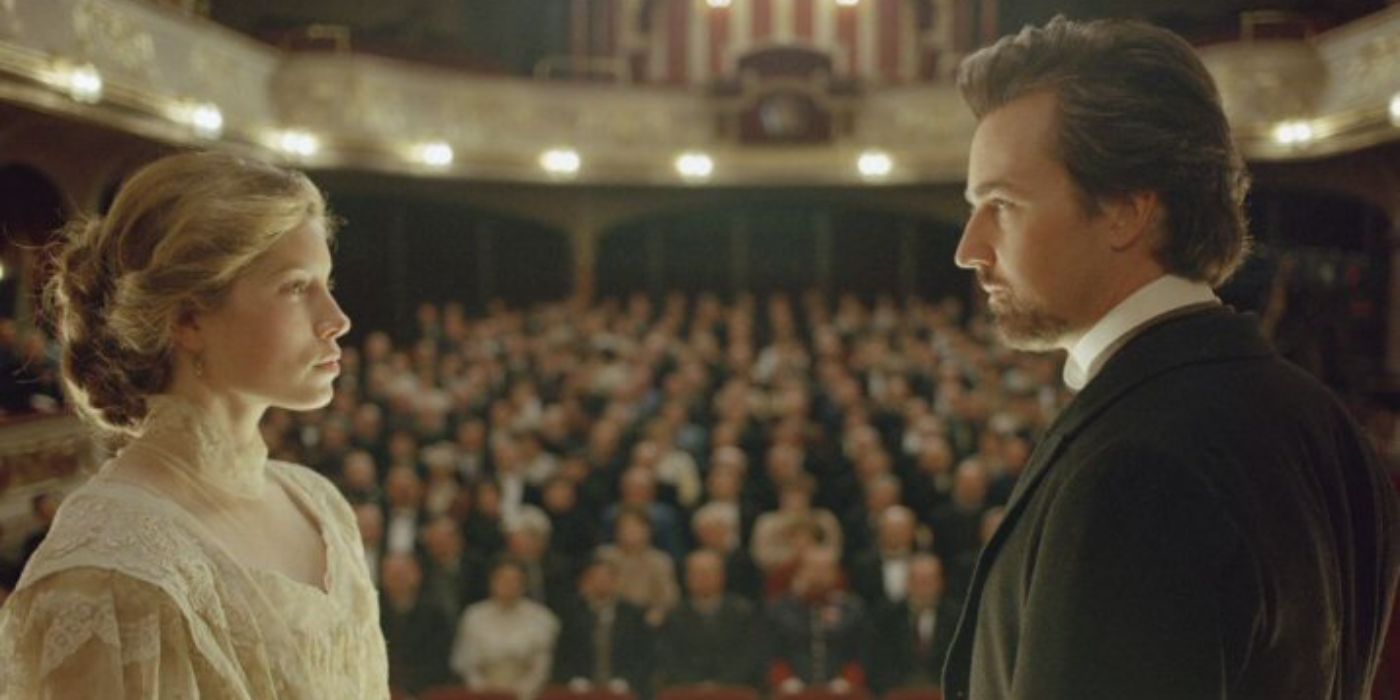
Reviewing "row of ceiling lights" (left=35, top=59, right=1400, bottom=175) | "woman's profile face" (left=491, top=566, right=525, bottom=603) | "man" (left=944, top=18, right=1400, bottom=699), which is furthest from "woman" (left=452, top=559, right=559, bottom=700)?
"row of ceiling lights" (left=35, top=59, right=1400, bottom=175)

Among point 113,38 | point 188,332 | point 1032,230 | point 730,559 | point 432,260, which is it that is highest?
point 113,38

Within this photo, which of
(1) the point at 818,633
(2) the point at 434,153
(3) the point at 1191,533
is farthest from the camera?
(2) the point at 434,153

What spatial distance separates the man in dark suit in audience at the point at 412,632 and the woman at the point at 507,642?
0.08 m

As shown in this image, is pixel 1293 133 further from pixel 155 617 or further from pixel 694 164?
pixel 155 617

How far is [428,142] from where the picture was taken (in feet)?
41.5

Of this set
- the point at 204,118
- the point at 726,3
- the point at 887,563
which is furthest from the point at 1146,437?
the point at 726,3

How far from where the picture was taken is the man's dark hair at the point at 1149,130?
3.52 ft

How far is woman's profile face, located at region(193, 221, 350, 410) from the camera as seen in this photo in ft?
4.47

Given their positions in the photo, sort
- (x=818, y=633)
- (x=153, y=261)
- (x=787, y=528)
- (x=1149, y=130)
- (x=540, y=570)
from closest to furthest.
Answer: (x=1149, y=130)
(x=153, y=261)
(x=818, y=633)
(x=540, y=570)
(x=787, y=528)

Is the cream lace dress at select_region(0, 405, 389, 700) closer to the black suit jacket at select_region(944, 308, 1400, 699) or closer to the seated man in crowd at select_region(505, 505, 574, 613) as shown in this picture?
the black suit jacket at select_region(944, 308, 1400, 699)

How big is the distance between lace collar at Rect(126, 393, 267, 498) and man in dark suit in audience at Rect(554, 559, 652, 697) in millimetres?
3739

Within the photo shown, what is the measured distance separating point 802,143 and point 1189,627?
12.7 metres

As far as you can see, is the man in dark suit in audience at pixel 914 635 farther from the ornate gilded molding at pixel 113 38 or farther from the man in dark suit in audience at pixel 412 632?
the ornate gilded molding at pixel 113 38

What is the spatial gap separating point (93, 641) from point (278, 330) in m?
0.38
